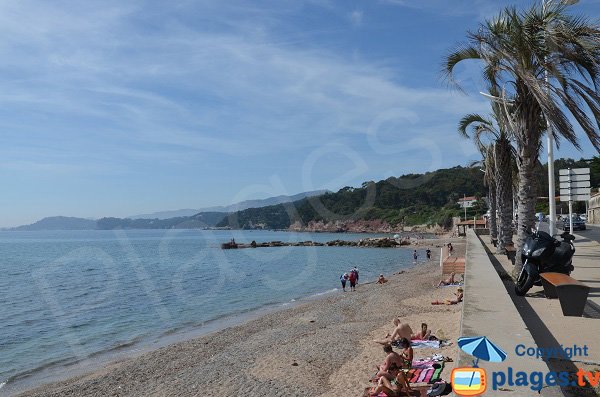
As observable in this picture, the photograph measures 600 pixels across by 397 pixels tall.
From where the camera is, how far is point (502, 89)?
1192 centimetres

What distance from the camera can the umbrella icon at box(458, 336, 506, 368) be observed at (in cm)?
478

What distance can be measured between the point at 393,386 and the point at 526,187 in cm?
772

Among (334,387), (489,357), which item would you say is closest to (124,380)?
(334,387)

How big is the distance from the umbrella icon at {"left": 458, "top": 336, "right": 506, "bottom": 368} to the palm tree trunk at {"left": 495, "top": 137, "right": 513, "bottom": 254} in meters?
15.6

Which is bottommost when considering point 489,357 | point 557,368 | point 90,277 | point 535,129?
point 90,277

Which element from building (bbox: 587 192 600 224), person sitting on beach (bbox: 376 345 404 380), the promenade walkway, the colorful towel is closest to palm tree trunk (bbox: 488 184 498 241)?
the promenade walkway

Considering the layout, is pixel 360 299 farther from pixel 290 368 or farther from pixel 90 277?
pixel 90 277

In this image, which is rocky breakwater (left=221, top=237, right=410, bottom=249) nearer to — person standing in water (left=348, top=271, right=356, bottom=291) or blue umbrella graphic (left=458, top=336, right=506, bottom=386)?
person standing in water (left=348, top=271, right=356, bottom=291)

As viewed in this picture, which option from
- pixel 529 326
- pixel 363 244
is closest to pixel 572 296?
pixel 529 326

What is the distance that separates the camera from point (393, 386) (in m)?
6.31

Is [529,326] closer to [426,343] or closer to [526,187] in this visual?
[426,343]

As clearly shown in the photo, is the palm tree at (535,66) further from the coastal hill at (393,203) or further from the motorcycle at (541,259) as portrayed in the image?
the coastal hill at (393,203)

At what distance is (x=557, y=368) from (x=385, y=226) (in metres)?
138

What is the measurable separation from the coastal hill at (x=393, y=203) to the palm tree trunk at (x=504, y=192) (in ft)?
258
